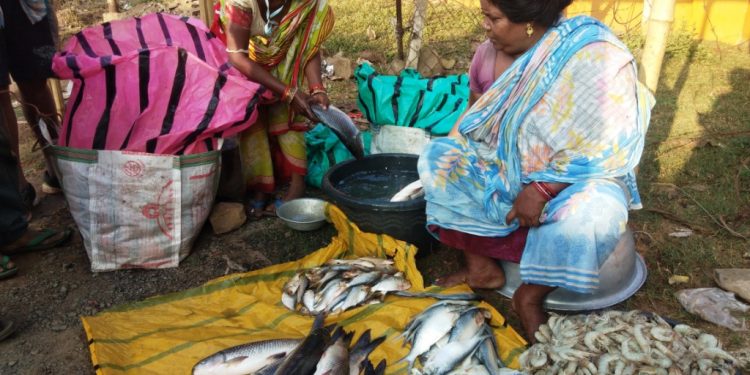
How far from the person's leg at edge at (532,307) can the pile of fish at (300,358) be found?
743 mm

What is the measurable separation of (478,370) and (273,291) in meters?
1.28

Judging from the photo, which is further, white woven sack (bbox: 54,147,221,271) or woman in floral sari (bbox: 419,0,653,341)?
white woven sack (bbox: 54,147,221,271)

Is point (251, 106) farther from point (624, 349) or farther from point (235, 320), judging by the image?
point (624, 349)

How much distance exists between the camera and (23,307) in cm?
300

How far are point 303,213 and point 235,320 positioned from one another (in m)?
1.12

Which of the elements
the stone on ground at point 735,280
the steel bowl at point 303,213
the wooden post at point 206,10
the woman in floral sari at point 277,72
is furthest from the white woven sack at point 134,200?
the stone on ground at point 735,280

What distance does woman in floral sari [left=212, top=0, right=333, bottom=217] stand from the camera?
141 inches

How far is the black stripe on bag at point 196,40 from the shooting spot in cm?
375

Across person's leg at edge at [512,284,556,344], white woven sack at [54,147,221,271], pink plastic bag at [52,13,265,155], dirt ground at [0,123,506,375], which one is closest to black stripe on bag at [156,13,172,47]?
pink plastic bag at [52,13,265,155]

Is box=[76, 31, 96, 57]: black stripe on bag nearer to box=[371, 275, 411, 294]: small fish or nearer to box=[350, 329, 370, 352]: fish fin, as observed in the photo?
box=[371, 275, 411, 294]: small fish

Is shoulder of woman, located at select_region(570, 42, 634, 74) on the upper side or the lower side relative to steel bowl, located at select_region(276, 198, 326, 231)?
upper

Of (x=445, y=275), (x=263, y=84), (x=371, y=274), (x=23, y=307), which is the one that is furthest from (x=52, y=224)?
(x=445, y=275)

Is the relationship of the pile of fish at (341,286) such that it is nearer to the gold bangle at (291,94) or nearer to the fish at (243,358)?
the fish at (243,358)

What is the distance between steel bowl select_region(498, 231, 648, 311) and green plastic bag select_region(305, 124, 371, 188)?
1.87 meters
